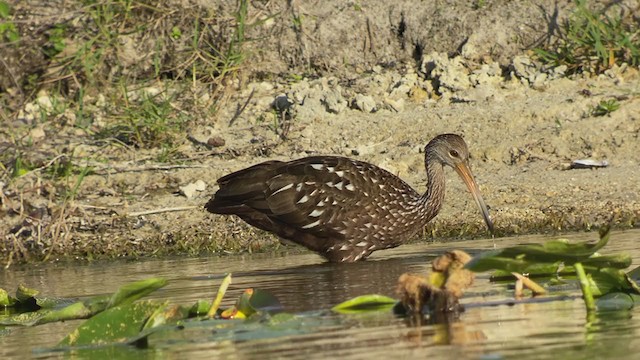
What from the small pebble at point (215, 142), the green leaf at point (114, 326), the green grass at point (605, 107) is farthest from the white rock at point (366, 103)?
the green leaf at point (114, 326)

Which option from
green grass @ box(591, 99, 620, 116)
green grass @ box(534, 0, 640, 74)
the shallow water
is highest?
green grass @ box(534, 0, 640, 74)

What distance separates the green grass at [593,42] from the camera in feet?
42.8

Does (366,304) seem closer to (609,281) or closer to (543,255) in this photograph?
(543,255)

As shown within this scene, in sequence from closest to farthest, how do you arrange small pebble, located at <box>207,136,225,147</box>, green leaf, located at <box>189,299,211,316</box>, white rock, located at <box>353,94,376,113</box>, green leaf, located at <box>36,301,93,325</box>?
green leaf, located at <box>189,299,211,316</box>, green leaf, located at <box>36,301,93,325</box>, small pebble, located at <box>207,136,225,147</box>, white rock, located at <box>353,94,376,113</box>

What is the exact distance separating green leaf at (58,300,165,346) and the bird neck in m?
4.28

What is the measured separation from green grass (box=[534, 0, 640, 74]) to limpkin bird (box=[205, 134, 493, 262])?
3.09m

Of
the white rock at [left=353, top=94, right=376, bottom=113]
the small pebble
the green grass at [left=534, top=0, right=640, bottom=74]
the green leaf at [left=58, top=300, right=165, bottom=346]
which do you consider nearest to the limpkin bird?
the small pebble

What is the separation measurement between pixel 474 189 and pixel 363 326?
14.0 feet

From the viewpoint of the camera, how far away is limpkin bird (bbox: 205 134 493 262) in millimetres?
10477

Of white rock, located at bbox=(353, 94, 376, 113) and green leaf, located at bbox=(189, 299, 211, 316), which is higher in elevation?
white rock, located at bbox=(353, 94, 376, 113)

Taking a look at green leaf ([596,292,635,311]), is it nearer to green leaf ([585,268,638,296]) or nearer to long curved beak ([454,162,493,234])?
green leaf ([585,268,638,296])

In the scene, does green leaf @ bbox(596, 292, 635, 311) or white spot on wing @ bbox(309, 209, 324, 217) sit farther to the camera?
white spot on wing @ bbox(309, 209, 324, 217)

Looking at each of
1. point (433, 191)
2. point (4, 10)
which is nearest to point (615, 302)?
point (433, 191)

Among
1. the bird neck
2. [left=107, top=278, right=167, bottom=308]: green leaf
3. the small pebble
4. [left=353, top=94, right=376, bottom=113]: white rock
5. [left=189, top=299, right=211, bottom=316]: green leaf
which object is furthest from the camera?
[left=353, top=94, right=376, bottom=113]: white rock
